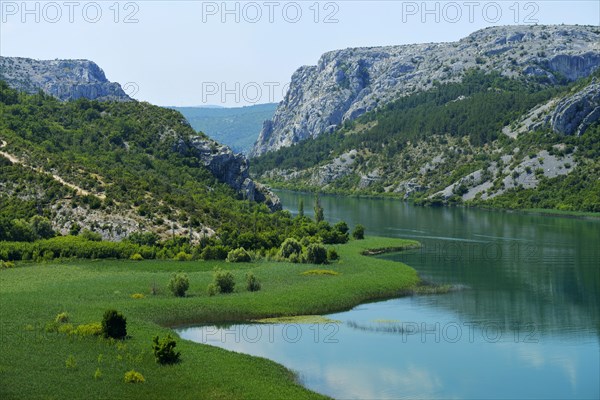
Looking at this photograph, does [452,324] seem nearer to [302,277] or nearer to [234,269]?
[302,277]

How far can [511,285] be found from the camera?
9369cm

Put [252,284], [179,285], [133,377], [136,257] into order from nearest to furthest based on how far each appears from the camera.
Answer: [133,377]
[179,285]
[252,284]
[136,257]

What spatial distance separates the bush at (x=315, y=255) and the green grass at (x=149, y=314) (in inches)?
104

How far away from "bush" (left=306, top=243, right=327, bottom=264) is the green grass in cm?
265

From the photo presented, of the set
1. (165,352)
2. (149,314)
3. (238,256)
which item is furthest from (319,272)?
(165,352)

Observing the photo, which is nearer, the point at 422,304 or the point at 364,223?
the point at 422,304

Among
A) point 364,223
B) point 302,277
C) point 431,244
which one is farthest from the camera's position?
point 364,223

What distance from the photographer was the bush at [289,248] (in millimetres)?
106375

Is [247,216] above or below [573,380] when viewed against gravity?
above

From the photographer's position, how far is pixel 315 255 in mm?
102562

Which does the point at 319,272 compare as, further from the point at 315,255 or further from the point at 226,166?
the point at 226,166

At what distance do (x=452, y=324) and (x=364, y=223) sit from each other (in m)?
101

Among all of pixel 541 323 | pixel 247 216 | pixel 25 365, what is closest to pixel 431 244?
pixel 247 216

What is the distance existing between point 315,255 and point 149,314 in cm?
3731
